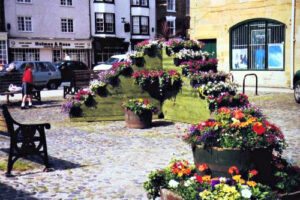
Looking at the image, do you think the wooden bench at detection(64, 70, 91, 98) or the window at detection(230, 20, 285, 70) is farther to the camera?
the window at detection(230, 20, 285, 70)

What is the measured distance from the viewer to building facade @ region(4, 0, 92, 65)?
3822 cm

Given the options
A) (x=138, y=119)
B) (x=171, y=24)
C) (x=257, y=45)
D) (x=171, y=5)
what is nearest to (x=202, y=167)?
(x=138, y=119)

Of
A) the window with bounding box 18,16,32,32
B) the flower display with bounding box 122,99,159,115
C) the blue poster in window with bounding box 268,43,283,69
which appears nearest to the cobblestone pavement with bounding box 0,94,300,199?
the flower display with bounding box 122,99,159,115

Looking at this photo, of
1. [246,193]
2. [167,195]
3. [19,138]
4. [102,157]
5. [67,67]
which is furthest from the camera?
[67,67]

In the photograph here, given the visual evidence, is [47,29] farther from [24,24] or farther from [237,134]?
[237,134]

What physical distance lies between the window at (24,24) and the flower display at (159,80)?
29.6 metres

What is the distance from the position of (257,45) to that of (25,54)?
2355 centimetres

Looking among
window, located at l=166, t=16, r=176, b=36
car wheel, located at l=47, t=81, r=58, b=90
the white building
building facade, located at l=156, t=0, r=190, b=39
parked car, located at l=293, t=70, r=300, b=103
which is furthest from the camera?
window, located at l=166, t=16, r=176, b=36

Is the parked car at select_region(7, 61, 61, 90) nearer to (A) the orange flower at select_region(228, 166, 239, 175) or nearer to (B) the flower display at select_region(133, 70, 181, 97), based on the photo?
(B) the flower display at select_region(133, 70, 181, 97)

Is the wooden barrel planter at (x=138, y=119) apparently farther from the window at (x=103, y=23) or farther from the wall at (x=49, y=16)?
the window at (x=103, y=23)

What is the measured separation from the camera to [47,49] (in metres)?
40.1

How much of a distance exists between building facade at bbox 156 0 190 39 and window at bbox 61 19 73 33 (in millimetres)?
10927

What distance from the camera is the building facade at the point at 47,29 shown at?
38219 millimetres

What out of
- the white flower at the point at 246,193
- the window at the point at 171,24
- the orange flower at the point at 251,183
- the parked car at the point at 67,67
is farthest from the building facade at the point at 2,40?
the white flower at the point at 246,193
